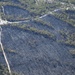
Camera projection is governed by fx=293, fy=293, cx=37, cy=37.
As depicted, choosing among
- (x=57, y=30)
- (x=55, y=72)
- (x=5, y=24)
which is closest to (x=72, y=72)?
(x=55, y=72)

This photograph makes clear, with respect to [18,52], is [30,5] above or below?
above

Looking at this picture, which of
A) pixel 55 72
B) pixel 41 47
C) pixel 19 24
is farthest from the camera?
pixel 19 24

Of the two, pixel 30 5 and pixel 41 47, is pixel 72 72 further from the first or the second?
pixel 30 5

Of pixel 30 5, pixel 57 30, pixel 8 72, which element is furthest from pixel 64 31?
pixel 8 72

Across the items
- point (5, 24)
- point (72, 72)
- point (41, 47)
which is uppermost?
point (5, 24)

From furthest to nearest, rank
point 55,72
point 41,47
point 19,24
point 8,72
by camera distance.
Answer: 1. point 19,24
2. point 41,47
3. point 55,72
4. point 8,72

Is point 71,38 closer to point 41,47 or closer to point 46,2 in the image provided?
point 41,47

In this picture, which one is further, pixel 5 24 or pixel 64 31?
pixel 64 31

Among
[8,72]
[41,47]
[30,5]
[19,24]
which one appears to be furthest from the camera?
[30,5]

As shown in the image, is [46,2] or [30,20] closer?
[30,20]
